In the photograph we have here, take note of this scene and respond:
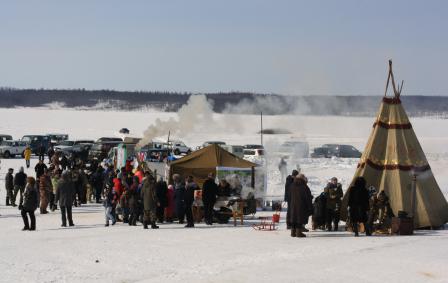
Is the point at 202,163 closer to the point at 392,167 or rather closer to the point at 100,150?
the point at 392,167

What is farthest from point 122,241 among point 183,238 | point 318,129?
point 318,129

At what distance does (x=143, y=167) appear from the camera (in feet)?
75.1

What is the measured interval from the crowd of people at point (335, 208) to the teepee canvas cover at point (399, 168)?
528 millimetres

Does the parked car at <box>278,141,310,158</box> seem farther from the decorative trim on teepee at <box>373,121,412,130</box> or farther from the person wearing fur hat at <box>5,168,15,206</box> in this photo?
the decorative trim on teepee at <box>373,121,412,130</box>

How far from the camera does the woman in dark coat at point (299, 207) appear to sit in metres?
16.7

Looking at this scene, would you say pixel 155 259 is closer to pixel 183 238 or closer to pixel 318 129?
pixel 183 238

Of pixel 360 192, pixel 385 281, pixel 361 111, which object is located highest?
pixel 361 111

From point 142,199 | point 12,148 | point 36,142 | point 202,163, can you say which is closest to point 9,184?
point 202,163

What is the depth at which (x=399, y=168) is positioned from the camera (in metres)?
19.1

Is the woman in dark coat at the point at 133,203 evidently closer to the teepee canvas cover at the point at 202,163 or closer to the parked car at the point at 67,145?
the teepee canvas cover at the point at 202,163

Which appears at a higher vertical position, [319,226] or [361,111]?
[361,111]

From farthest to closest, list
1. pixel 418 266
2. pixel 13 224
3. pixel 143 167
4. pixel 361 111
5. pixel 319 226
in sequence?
1. pixel 361 111
2. pixel 143 167
3. pixel 13 224
4. pixel 319 226
5. pixel 418 266

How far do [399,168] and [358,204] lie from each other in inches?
98.2

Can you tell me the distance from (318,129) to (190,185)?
2512 inches
